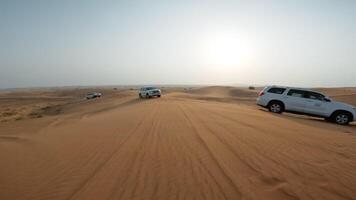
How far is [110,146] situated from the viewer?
31.9 ft

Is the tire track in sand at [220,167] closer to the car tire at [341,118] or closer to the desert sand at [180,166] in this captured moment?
the desert sand at [180,166]

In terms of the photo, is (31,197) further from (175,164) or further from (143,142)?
(143,142)

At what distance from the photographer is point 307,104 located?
68.9 ft

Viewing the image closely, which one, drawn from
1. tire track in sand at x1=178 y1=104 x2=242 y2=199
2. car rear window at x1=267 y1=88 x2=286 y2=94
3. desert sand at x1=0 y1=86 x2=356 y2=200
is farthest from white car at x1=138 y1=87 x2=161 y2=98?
tire track in sand at x1=178 y1=104 x2=242 y2=199

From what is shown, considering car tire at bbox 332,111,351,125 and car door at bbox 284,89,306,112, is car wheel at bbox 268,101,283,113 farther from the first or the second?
car tire at bbox 332,111,351,125

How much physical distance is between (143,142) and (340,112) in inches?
558

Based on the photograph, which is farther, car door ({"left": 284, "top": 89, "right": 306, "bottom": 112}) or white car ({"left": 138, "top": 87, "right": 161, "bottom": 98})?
white car ({"left": 138, "top": 87, "right": 161, "bottom": 98})

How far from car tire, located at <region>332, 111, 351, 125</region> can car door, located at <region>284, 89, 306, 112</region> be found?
69.0 inches

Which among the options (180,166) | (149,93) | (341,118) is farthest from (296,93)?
(149,93)

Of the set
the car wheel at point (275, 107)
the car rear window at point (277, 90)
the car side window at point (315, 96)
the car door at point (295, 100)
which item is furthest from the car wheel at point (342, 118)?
the car rear window at point (277, 90)

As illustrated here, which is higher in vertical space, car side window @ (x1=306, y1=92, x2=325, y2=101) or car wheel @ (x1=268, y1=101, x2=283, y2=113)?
car side window @ (x1=306, y1=92, x2=325, y2=101)

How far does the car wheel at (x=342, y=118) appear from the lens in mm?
20234

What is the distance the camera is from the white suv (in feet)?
66.7

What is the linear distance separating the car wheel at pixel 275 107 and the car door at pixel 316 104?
1584mm
